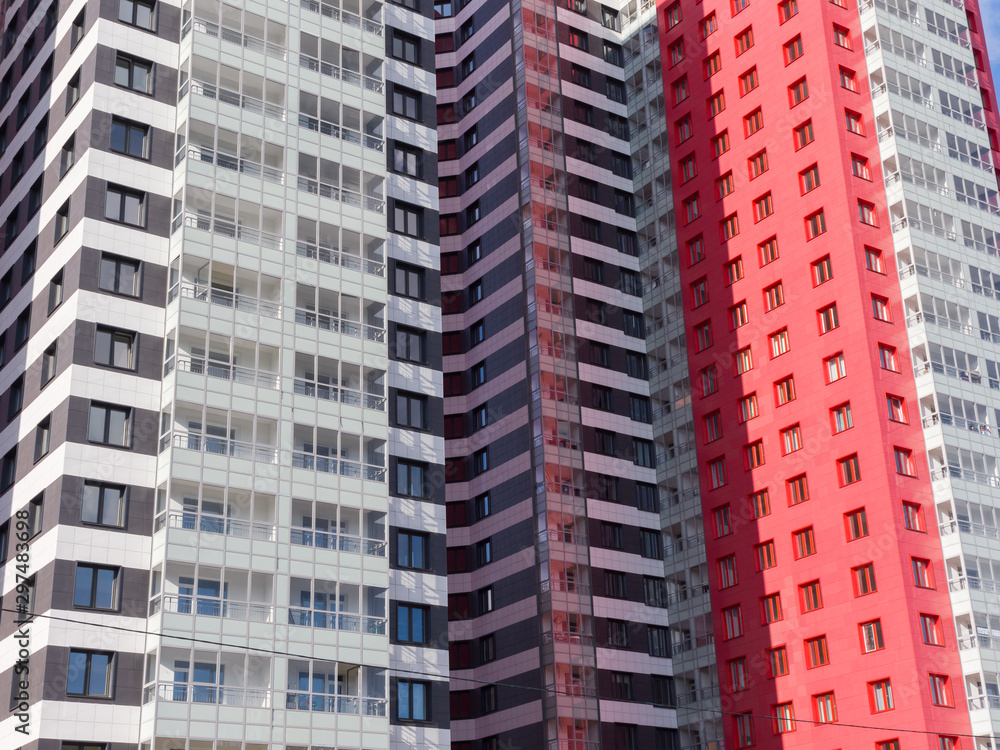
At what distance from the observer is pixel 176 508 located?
51.2 m

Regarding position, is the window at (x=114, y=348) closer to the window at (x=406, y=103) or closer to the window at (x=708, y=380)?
the window at (x=406, y=103)

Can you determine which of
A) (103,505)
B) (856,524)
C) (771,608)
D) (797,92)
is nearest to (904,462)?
(856,524)

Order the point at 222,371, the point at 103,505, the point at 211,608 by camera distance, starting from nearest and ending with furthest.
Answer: the point at 211,608, the point at 103,505, the point at 222,371

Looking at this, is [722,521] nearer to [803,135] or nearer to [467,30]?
[803,135]

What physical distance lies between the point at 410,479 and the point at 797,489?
2425 cm

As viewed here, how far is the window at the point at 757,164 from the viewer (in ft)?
257

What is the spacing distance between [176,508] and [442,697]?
1590 centimetres

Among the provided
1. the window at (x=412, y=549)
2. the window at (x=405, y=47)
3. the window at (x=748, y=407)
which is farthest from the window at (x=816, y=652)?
the window at (x=405, y=47)

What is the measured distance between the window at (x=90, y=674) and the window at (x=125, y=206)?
19.7 m

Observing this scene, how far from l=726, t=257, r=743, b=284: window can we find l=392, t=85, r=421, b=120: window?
2367 centimetres

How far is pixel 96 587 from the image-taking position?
49.3 m

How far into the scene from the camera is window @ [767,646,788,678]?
225ft

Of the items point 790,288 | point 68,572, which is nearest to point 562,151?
point 790,288

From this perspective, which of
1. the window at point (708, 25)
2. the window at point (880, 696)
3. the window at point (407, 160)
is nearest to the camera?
the window at point (880, 696)
